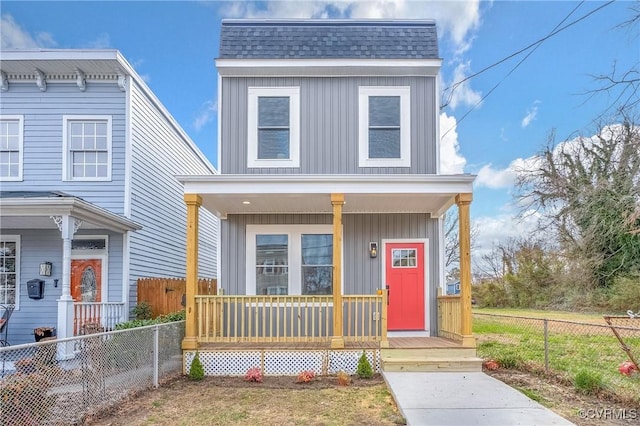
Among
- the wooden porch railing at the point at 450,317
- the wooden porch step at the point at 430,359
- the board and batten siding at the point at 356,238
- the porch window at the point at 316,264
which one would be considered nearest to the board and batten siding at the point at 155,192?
the board and batten siding at the point at 356,238

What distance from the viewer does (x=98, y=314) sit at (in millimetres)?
8672

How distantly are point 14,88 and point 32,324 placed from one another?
5.13m

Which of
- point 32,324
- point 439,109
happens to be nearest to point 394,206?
point 439,109

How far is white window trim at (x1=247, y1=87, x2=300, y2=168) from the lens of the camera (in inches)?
338

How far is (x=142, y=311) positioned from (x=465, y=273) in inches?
260

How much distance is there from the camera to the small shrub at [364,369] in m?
6.78

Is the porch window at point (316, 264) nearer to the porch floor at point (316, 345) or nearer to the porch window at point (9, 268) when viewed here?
the porch floor at point (316, 345)

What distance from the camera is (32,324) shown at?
8.83 metres

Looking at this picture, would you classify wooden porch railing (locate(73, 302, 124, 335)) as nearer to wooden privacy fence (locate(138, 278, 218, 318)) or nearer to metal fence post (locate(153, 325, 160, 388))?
wooden privacy fence (locate(138, 278, 218, 318))

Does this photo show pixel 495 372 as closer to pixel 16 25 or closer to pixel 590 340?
pixel 590 340

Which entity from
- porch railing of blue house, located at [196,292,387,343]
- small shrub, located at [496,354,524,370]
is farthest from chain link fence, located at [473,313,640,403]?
porch railing of blue house, located at [196,292,387,343]

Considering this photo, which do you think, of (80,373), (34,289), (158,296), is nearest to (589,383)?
(80,373)

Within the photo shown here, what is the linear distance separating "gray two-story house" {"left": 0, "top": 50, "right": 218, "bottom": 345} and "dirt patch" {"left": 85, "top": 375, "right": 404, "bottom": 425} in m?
3.60

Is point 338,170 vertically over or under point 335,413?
over
